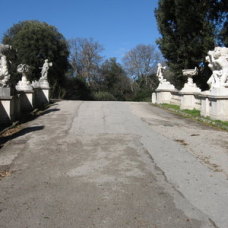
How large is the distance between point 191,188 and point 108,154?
2639mm

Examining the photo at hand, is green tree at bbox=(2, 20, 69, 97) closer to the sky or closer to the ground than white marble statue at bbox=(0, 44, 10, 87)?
closer to the sky

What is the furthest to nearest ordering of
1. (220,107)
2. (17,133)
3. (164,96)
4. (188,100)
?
(164,96)
(188,100)
(220,107)
(17,133)

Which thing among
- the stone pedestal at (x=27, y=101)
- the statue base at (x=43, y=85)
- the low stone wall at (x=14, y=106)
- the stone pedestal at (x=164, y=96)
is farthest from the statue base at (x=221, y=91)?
the statue base at (x=43, y=85)

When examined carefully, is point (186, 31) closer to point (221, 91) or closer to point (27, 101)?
point (221, 91)

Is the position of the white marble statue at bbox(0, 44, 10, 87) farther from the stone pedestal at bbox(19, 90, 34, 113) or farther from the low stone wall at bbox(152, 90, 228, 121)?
the low stone wall at bbox(152, 90, 228, 121)

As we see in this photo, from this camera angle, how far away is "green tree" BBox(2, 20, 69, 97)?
38.4 meters

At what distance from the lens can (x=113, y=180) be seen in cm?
555

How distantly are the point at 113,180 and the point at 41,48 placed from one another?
35.3 metres

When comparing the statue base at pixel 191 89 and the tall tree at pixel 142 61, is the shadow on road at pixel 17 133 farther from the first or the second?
the tall tree at pixel 142 61

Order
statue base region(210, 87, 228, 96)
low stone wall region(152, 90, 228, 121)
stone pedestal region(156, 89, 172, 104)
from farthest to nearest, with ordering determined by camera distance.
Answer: stone pedestal region(156, 89, 172, 104) → low stone wall region(152, 90, 228, 121) → statue base region(210, 87, 228, 96)

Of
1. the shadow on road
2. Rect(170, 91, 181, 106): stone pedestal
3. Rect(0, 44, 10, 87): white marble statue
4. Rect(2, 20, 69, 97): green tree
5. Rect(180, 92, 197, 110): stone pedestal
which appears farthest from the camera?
Rect(2, 20, 69, 97): green tree

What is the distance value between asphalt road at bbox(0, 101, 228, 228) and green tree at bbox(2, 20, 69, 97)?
3001 centimetres

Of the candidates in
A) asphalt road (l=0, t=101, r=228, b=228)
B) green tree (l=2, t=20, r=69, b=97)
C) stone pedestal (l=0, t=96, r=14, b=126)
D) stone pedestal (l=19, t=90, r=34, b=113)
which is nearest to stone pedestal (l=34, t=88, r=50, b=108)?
stone pedestal (l=19, t=90, r=34, b=113)

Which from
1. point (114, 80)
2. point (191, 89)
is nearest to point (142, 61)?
point (114, 80)
